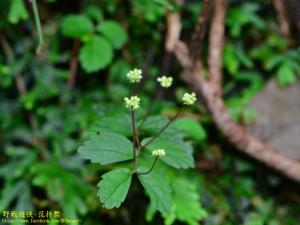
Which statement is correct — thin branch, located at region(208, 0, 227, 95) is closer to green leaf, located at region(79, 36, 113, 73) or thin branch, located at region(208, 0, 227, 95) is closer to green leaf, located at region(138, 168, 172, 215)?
green leaf, located at region(79, 36, 113, 73)

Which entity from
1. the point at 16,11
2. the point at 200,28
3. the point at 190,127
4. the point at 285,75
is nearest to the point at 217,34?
the point at 200,28

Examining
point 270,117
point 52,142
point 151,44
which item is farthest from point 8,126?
point 270,117

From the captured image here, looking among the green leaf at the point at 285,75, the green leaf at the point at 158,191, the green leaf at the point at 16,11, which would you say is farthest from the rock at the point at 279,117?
the green leaf at the point at 16,11

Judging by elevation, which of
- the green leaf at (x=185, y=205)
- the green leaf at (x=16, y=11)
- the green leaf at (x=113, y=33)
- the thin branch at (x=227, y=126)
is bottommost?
the green leaf at (x=185, y=205)

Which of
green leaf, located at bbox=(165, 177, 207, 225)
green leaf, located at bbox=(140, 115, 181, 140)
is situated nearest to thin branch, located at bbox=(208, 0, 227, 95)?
green leaf, located at bbox=(165, 177, 207, 225)

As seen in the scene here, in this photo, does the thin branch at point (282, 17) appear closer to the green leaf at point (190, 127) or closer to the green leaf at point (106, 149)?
the green leaf at point (190, 127)

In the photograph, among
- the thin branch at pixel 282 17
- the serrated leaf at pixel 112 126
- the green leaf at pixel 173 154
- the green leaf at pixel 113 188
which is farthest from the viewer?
the thin branch at pixel 282 17

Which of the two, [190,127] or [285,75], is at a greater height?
[285,75]

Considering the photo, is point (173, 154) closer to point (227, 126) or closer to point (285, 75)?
point (227, 126)
